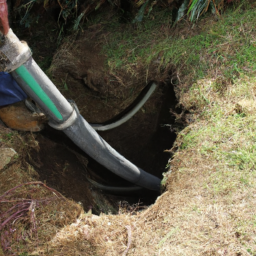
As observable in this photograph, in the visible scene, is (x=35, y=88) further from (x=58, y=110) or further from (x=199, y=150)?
(x=199, y=150)

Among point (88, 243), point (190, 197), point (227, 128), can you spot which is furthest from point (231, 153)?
point (88, 243)

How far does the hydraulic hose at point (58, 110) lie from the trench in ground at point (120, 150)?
50cm

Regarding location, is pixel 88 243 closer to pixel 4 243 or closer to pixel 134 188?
pixel 4 243

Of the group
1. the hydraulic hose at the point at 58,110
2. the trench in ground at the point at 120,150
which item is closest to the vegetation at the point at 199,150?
the trench in ground at the point at 120,150

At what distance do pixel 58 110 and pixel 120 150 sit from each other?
6.43 ft

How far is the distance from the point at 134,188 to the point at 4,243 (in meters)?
2.23

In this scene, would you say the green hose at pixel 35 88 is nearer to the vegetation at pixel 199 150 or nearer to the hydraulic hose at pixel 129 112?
the vegetation at pixel 199 150

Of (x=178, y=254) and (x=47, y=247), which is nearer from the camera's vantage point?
(x=178, y=254)

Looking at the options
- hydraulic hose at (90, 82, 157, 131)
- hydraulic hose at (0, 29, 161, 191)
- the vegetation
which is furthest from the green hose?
hydraulic hose at (90, 82, 157, 131)

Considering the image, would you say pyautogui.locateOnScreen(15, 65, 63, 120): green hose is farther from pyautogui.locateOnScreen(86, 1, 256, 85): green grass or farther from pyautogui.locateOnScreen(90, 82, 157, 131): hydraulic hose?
pyautogui.locateOnScreen(90, 82, 157, 131): hydraulic hose

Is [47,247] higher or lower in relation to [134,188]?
higher

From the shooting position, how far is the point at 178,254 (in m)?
2.10

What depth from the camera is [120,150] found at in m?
4.50

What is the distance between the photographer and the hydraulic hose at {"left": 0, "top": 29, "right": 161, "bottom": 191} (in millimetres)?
2393
